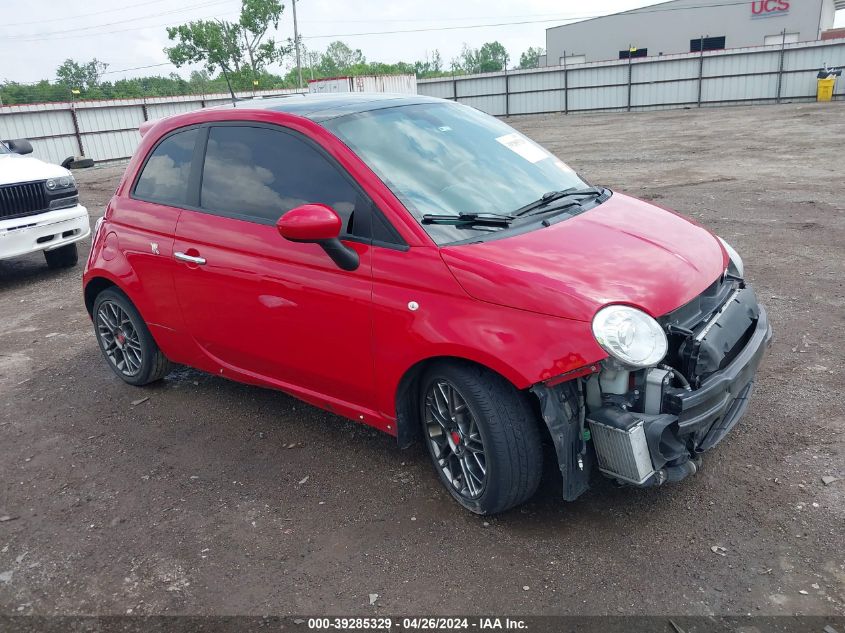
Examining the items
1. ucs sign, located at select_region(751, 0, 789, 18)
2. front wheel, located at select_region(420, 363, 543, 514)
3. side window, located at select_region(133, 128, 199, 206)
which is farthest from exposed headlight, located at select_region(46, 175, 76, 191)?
ucs sign, located at select_region(751, 0, 789, 18)

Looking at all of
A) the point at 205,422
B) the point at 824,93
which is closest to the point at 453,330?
the point at 205,422

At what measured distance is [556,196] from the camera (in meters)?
3.71

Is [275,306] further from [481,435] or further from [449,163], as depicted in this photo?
[481,435]

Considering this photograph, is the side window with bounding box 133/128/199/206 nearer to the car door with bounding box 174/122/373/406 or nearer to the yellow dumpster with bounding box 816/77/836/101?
the car door with bounding box 174/122/373/406

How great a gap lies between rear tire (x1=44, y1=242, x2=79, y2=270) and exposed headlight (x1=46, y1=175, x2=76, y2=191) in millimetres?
784

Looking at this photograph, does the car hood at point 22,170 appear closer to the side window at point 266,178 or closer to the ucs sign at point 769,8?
the side window at point 266,178

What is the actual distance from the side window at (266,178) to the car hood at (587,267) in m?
0.73

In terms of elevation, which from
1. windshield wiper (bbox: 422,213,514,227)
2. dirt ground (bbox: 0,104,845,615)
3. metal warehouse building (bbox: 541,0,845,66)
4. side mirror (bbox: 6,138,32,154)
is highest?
metal warehouse building (bbox: 541,0,845,66)

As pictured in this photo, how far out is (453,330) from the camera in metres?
2.93

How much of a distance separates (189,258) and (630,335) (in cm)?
254

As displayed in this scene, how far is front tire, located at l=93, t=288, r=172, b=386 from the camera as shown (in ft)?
15.5

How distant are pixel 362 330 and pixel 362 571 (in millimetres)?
1070

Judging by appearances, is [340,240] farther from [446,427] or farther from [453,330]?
[446,427]

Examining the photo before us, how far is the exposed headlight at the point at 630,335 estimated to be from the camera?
268 centimetres
